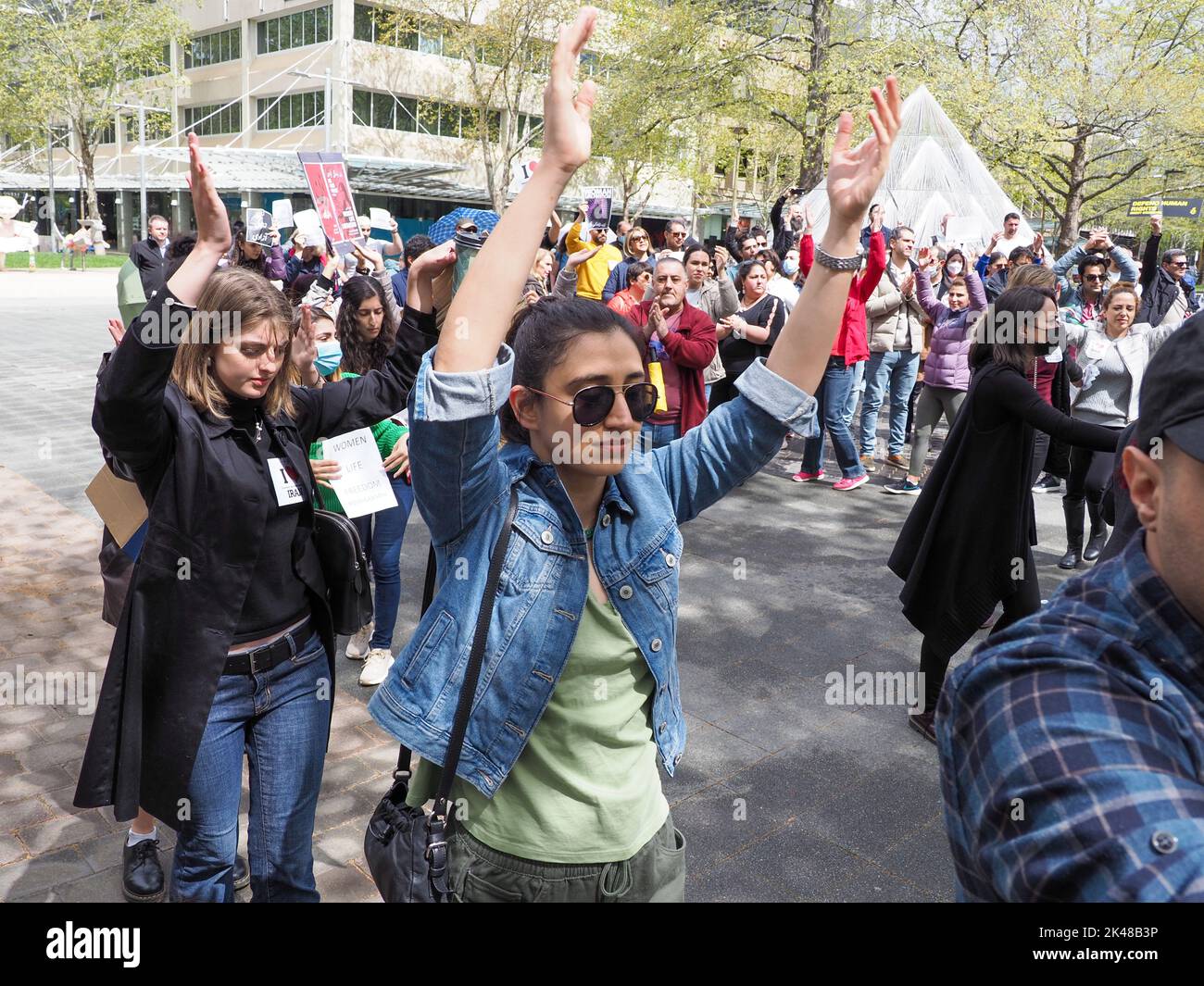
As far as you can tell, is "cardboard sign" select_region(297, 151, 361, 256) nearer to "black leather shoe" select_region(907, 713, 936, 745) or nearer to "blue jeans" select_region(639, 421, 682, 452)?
"blue jeans" select_region(639, 421, 682, 452)

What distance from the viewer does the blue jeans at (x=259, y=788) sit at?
284 centimetres

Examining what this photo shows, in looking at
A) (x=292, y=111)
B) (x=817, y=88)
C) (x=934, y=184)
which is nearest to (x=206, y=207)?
(x=934, y=184)

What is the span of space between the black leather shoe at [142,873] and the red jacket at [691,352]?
202 inches

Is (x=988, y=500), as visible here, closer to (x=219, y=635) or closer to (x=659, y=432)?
(x=219, y=635)

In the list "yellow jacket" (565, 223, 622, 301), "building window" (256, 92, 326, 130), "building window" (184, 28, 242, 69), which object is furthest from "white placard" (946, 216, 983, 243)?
"building window" (184, 28, 242, 69)

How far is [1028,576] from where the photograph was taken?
4727 mm

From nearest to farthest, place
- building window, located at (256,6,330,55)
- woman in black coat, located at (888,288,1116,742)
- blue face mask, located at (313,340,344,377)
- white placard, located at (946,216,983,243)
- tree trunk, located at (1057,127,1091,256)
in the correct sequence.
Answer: woman in black coat, located at (888,288,1116,742)
blue face mask, located at (313,340,344,377)
white placard, located at (946,216,983,243)
tree trunk, located at (1057,127,1091,256)
building window, located at (256,6,330,55)

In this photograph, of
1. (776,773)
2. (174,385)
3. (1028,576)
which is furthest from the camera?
(1028,576)

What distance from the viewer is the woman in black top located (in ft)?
29.5

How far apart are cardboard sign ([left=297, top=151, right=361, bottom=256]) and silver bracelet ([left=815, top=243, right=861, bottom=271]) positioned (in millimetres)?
7981

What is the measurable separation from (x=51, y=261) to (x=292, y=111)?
1325cm

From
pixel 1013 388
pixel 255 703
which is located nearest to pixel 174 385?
pixel 255 703

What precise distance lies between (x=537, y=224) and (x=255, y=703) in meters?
1.74
